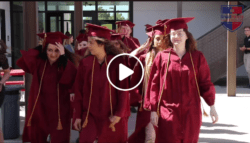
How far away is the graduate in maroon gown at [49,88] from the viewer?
5406 millimetres

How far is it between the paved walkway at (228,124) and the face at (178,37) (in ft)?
9.02

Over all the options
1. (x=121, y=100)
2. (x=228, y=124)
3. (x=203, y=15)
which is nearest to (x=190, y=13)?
(x=203, y=15)

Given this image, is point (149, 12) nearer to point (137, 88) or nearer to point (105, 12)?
point (105, 12)

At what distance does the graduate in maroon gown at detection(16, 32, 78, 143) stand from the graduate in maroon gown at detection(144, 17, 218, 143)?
50.4 inches

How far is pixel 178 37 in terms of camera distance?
4848 mm

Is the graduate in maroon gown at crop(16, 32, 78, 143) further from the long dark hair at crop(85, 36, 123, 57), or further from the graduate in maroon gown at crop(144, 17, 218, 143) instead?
the graduate in maroon gown at crop(144, 17, 218, 143)

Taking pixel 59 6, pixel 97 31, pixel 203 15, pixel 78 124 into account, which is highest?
pixel 59 6

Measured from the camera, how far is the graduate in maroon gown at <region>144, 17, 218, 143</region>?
183 inches

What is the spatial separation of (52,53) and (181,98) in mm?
1848

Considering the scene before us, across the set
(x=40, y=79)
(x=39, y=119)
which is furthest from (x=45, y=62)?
(x=39, y=119)

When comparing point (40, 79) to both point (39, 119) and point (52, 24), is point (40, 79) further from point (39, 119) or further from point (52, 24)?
point (52, 24)

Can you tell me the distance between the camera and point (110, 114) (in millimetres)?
4809

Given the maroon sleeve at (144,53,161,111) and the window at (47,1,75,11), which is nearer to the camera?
the maroon sleeve at (144,53,161,111)

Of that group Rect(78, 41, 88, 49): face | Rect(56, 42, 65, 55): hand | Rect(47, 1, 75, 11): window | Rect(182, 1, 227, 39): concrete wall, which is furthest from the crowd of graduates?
Rect(47, 1, 75, 11): window
